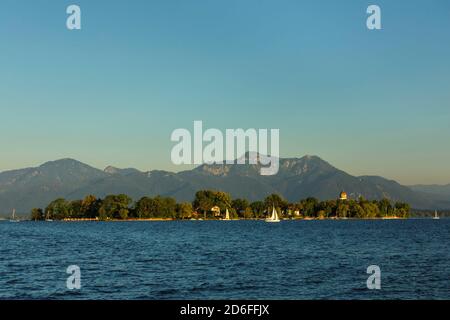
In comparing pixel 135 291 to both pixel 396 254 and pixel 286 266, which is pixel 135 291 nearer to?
pixel 286 266

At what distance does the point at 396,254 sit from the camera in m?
77.9

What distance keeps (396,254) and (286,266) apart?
26.4m

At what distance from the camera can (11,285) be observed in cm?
4528

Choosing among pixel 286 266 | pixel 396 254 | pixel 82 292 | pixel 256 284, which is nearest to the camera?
pixel 82 292

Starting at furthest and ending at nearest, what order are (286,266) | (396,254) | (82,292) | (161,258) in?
(396,254), (161,258), (286,266), (82,292)

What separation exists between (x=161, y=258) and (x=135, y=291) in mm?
28538

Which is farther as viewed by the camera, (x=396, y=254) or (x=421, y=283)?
(x=396, y=254)
